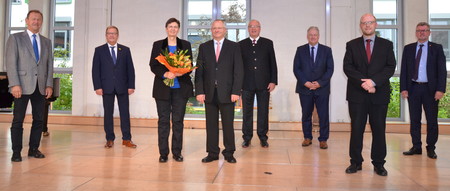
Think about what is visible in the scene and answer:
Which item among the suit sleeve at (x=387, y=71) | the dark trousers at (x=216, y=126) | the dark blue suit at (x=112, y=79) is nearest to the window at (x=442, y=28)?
the suit sleeve at (x=387, y=71)

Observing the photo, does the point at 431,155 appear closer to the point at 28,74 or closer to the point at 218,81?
the point at 218,81

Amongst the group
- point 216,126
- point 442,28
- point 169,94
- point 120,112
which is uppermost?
point 442,28

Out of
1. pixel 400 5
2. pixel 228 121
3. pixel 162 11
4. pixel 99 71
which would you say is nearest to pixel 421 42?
pixel 228 121

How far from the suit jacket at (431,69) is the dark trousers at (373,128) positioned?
1329 millimetres

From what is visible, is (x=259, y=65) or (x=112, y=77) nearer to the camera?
(x=112, y=77)

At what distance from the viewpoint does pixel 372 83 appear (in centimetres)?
298

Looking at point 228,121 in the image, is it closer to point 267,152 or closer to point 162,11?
point 267,152

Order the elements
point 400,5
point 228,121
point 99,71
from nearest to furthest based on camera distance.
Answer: point 228,121 < point 99,71 < point 400,5

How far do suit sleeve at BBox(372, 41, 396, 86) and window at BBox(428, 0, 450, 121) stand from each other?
5.04 m

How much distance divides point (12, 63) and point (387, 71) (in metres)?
3.62

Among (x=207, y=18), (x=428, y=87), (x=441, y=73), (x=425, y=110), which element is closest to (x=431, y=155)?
Result: (x=425, y=110)

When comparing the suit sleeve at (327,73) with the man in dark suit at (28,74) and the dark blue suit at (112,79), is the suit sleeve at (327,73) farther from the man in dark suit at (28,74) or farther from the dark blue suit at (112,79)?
the man in dark suit at (28,74)

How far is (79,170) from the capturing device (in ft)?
10.3

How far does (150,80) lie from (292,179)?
5318 mm
